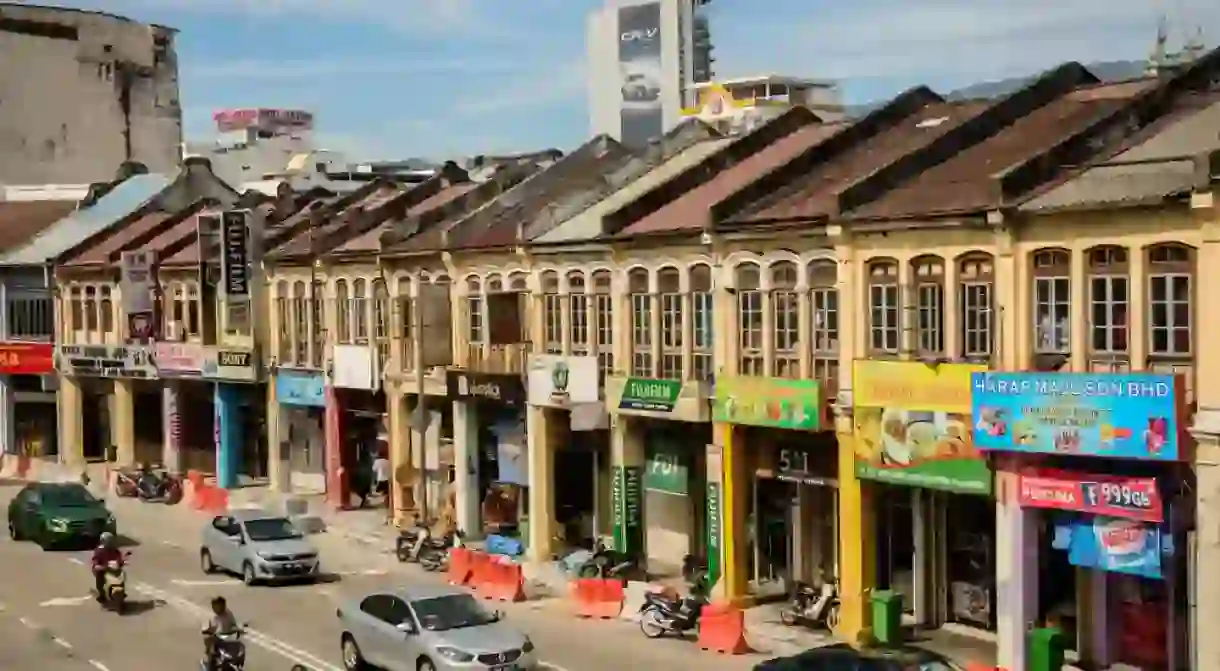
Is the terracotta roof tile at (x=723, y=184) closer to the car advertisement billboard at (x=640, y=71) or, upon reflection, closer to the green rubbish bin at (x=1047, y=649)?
the green rubbish bin at (x=1047, y=649)

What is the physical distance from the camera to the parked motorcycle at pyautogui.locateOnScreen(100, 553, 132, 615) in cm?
3094

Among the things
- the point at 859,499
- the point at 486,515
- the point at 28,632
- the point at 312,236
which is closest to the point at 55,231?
the point at 312,236

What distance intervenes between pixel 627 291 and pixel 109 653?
12357 mm

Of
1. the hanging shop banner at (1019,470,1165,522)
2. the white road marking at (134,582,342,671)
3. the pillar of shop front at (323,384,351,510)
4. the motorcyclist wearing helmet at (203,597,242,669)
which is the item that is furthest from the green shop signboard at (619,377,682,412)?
the pillar of shop front at (323,384,351,510)

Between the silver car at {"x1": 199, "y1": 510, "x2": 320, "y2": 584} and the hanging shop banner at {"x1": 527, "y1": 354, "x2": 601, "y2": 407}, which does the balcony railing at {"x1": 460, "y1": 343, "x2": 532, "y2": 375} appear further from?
the silver car at {"x1": 199, "y1": 510, "x2": 320, "y2": 584}

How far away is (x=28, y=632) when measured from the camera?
96.5 ft

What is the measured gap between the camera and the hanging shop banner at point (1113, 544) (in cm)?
2250

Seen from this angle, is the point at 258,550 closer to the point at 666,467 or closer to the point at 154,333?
the point at 666,467

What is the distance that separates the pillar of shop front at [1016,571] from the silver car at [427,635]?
23.9 feet

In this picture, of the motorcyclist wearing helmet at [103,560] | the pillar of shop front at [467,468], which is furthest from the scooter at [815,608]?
the motorcyclist wearing helmet at [103,560]

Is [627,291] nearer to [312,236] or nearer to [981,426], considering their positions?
[981,426]

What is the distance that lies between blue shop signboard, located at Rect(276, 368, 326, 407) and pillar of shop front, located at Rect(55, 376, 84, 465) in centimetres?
1197

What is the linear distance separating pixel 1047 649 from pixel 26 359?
42.1 metres

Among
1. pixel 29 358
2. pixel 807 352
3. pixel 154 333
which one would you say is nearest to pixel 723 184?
pixel 807 352
